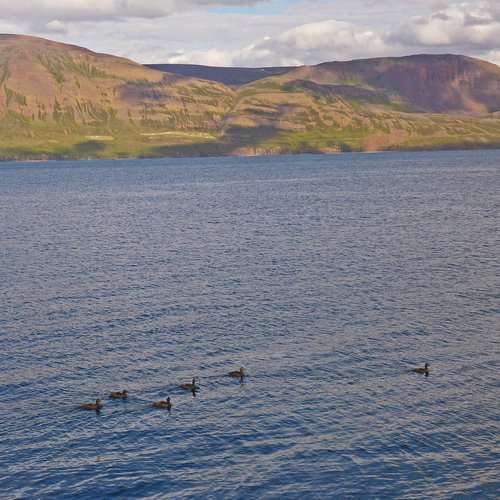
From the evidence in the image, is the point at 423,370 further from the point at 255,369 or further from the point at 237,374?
the point at 237,374

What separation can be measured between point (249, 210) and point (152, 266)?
79597 mm

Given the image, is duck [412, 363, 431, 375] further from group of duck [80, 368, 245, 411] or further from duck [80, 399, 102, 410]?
duck [80, 399, 102, 410]

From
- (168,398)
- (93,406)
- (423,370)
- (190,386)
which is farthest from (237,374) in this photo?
(423,370)

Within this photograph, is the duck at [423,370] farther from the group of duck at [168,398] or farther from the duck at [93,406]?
the duck at [93,406]

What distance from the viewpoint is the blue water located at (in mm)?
48531

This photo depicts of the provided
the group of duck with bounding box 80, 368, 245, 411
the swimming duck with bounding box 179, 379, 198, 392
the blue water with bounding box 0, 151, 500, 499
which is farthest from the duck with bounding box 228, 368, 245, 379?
the swimming duck with bounding box 179, 379, 198, 392

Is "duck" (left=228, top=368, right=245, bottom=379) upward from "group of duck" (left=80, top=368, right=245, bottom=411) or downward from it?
upward

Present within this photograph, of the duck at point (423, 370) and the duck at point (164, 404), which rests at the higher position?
the duck at point (423, 370)

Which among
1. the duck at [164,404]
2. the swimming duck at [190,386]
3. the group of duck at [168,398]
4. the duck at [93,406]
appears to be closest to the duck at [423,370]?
the group of duck at [168,398]

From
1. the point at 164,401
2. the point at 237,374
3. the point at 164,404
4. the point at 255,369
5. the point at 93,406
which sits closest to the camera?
the point at 93,406

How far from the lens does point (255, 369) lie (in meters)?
67.2

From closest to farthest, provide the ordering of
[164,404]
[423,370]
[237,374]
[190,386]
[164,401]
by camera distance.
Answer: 1. [164,404]
2. [164,401]
3. [190,386]
4. [237,374]
5. [423,370]

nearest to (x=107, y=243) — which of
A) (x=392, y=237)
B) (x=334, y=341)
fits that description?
(x=392, y=237)

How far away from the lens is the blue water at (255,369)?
48.5m
